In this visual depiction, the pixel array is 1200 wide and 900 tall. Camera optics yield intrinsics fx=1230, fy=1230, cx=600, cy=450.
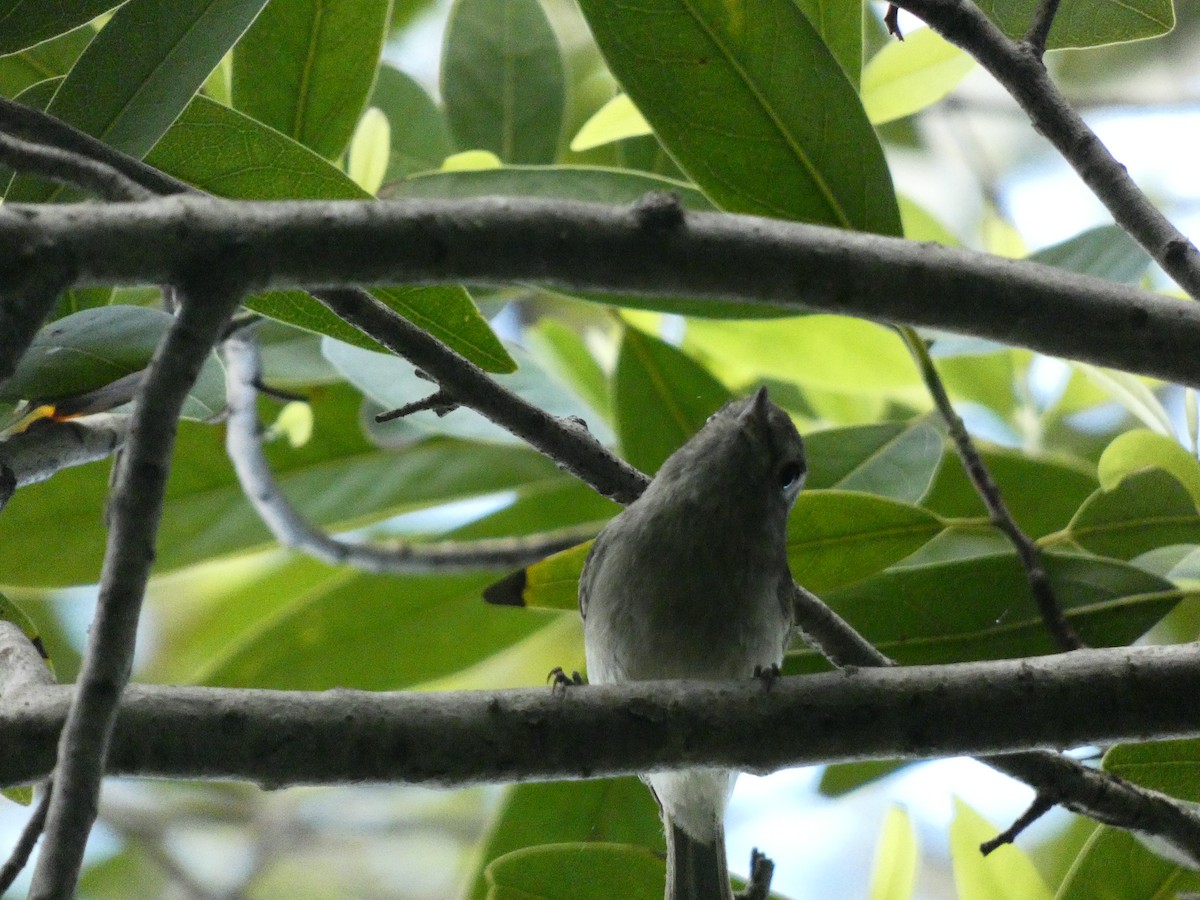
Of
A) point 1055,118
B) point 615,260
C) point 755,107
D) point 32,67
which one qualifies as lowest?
point 615,260

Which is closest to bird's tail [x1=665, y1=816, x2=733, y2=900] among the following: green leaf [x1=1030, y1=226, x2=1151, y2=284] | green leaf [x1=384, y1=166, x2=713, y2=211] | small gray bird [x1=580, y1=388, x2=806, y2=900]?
small gray bird [x1=580, y1=388, x2=806, y2=900]

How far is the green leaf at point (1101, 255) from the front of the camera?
109 inches

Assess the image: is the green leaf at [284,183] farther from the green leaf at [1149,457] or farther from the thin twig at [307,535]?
the green leaf at [1149,457]

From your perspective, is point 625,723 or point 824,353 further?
point 824,353

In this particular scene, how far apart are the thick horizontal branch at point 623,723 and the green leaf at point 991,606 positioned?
25.9 inches

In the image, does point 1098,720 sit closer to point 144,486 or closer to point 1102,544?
point 1102,544

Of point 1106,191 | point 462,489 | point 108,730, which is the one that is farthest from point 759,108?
Result: point 462,489

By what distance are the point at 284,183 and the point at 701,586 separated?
1218 millimetres

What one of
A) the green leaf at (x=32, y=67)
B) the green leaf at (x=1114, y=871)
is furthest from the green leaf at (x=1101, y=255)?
the green leaf at (x=32, y=67)

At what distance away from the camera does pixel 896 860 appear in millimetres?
2729

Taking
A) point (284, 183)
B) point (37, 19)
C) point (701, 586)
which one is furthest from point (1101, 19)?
point (37, 19)

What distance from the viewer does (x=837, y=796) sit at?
2.86 m

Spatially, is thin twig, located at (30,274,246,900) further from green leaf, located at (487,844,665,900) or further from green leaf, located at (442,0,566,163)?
green leaf, located at (442,0,566,163)

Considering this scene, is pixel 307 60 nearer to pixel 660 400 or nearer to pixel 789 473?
pixel 660 400
